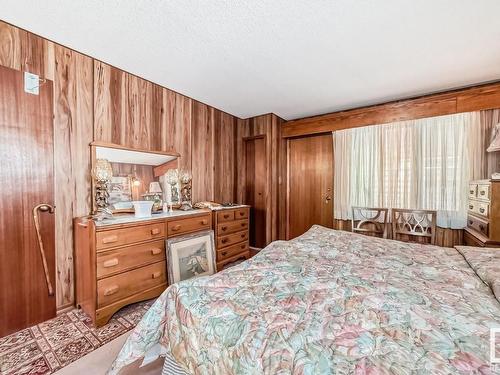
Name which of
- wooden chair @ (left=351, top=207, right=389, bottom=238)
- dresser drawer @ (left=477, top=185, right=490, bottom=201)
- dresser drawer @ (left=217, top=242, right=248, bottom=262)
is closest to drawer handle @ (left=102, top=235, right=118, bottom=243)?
dresser drawer @ (left=217, top=242, right=248, bottom=262)

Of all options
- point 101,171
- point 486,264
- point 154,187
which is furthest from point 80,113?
point 486,264

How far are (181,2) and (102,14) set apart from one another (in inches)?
25.6

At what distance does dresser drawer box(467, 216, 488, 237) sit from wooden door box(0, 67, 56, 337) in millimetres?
4202

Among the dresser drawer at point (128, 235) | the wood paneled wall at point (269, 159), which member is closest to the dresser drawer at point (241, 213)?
the wood paneled wall at point (269, 159)

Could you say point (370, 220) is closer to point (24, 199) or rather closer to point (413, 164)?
point (413, 164)

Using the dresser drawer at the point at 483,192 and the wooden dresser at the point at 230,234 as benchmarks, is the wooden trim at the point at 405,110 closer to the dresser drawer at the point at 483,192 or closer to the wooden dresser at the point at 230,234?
the dresser drawer at the point at 483,192

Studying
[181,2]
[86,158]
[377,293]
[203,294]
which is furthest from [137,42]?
[377,293]

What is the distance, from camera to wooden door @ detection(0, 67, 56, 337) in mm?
1786

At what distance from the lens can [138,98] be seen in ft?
8.80

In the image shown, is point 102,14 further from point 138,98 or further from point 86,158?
point 86,158

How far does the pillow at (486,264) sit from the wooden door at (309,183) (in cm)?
230

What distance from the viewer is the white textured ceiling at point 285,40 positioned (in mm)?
1609

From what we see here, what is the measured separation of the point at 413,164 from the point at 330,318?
10.2 feet

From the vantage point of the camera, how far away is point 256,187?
419cm
